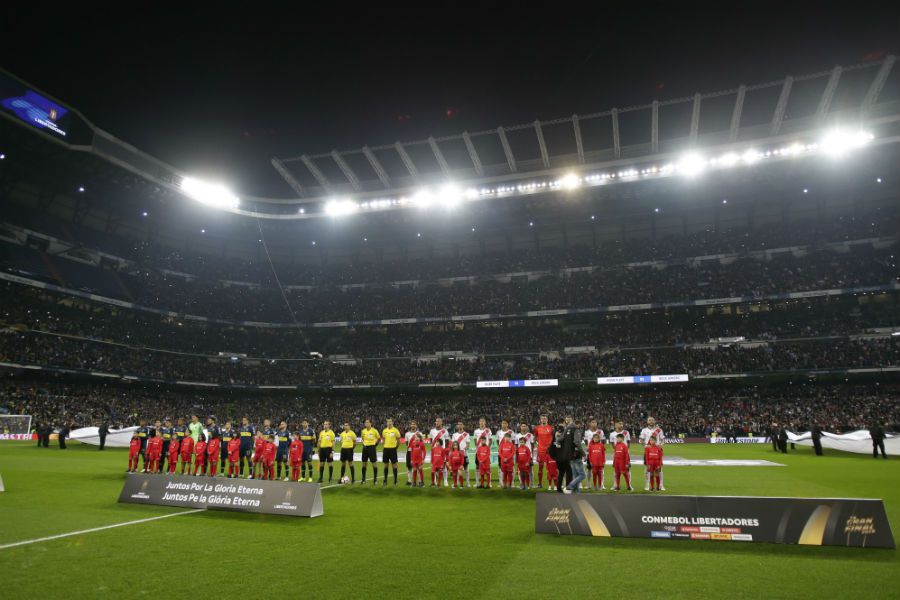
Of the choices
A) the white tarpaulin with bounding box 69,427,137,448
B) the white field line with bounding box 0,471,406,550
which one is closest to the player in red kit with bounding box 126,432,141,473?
the white field line with bounding box 0,471,406,550

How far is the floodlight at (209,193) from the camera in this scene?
4703 centimetres

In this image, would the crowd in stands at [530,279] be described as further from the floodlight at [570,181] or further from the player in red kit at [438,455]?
the player in red kit at [438,455]

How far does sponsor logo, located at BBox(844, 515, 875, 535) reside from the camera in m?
7.96

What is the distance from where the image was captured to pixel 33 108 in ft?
105

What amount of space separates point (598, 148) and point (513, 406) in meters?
23.3

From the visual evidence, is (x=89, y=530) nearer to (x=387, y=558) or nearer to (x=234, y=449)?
(x=387, y=558)

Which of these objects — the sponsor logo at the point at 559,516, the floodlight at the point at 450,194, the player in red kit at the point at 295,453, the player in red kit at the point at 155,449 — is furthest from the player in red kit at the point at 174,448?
the floodlight at the point at 450,194

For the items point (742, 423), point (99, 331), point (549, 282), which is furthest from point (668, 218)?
point (99, 331)

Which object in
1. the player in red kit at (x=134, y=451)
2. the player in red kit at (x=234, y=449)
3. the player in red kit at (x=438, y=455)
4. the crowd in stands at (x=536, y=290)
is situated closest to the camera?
the player in red kit at (x=438, y=455)

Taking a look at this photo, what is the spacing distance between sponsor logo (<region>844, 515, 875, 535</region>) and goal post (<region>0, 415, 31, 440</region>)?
149ft

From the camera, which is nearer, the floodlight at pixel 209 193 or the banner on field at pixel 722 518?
the banner on field at pixel 722 518

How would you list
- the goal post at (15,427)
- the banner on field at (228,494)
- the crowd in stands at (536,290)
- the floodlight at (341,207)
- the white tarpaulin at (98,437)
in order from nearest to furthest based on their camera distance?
the banner on field at (228,494)
the white tarpaulin at (98,437)
the goal post at (15,427)
the crowd in stands at (536,290)
the floodlight at (341,207)

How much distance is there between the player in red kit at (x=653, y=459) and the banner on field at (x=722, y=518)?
18.5ft

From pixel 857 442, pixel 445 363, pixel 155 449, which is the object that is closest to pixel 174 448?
pixel 155 449
